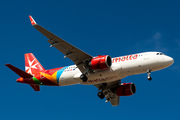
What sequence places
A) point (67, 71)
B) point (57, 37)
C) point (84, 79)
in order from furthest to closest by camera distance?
point (67, 71), point (84, 79), point (57, 37)

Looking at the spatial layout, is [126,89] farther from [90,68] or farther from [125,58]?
[90,68]

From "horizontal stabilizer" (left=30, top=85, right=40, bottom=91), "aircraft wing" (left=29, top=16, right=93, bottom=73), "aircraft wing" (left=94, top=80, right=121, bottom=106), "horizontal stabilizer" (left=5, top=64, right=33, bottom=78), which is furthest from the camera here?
"horizontal stabilizer" (left=30, top=85, right=40, bottom=91)

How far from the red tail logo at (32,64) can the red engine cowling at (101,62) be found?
1199cm

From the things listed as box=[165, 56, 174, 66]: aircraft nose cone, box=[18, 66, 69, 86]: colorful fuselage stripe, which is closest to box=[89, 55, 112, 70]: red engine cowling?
box=[18, 66, 69, 86]: colorful fuselage stripe

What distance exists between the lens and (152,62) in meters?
36.0

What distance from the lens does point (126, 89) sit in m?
43.0

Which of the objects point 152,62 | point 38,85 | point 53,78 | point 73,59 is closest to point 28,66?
point 38,85

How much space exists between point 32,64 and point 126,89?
56.4ft

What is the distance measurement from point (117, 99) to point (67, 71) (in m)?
11.8

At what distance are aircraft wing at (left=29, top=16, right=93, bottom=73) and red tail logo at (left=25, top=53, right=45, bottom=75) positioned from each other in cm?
937

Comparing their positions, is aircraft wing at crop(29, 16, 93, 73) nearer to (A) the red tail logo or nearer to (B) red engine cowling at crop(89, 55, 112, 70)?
(B) red engine cowling at crop(89, 55, 112, 70)

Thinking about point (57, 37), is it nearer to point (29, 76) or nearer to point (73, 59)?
point (73, 59)

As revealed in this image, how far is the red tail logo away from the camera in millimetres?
44784

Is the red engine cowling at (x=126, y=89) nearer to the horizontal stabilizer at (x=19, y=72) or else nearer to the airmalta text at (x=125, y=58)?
the airmalta text at (x=125, y=58)
